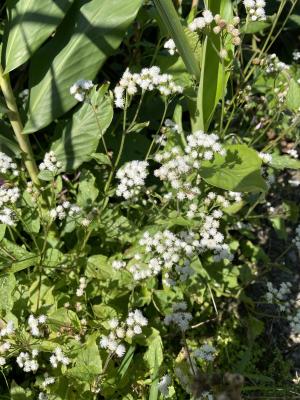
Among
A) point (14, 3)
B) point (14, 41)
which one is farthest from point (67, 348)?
point (14, 3)

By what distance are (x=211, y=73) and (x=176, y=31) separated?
10.7 inches

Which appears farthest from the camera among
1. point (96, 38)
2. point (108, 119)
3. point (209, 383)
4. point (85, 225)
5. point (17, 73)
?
point (17, 73)

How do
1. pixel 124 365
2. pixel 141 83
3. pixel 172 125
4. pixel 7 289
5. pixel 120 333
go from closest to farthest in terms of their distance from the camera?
1. pixel 120 333
2. pixel 141 83
3. pixel 7 289
4. pixel 124 365
5. pixel 172 125

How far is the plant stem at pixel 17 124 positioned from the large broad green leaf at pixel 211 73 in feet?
2.86

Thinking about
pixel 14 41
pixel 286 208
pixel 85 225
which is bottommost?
pixel 286 208

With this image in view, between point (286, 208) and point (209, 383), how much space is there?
1.88 metres

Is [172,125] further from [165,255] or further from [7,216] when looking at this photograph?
[7,216]

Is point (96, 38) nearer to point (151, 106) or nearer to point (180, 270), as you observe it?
point (151, 106)

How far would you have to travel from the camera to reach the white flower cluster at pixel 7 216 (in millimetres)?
1976

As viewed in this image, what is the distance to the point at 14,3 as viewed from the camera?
2.29 m

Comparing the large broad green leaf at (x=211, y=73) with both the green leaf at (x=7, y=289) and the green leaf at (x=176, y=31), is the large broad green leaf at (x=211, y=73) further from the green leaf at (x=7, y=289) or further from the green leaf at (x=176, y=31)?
the green leaf at (x=7, y=289)

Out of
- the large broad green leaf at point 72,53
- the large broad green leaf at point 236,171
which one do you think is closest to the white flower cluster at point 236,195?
the large broad green leaf at point 236,171

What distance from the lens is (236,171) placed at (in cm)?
201

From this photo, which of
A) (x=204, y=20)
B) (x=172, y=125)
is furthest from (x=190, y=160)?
(x=204, y=20)
